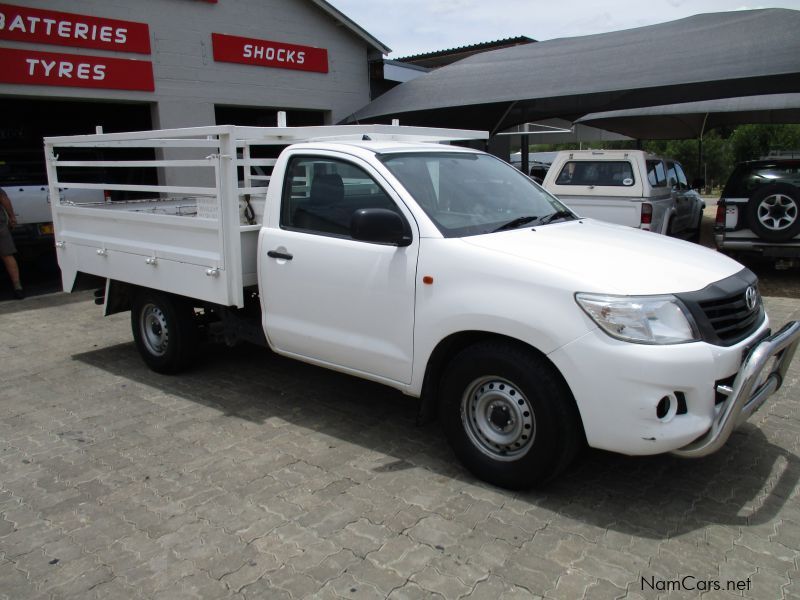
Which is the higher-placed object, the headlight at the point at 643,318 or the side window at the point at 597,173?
the side window at the point at 597,173

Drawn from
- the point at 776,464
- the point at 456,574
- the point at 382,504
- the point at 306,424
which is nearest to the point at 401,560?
the point at 456,574

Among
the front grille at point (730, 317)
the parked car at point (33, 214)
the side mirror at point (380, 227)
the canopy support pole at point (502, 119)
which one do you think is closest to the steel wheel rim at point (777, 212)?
the canopy support pole at point (502, 119)

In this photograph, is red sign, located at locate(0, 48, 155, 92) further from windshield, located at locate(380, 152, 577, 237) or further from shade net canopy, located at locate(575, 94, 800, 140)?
shade net canopy, located at locate(575, 94, 800, 140)

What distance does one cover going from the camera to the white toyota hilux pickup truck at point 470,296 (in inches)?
126


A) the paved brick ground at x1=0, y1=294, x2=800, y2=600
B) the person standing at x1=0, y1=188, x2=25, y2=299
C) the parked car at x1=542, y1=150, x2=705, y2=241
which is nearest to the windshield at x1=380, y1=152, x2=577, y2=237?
the paved brick ground at x1=0, y1=294, x2=800, y2=600

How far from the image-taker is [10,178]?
1079cm

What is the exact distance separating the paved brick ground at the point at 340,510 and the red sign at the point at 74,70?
6751 millimetres

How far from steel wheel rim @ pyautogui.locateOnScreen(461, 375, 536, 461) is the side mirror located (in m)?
0.95

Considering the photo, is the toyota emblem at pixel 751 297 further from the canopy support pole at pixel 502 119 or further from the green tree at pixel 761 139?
the green tree at pixel 761 139

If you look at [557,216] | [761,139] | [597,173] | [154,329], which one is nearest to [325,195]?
[557,216]

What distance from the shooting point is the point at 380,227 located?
151 inches

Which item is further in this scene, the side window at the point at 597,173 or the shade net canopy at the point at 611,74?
the side window at the point at 597,173

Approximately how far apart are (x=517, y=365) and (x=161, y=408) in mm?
2974

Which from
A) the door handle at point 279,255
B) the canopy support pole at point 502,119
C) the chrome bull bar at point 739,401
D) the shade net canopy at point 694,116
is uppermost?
the shade net canopy at point 694,116
